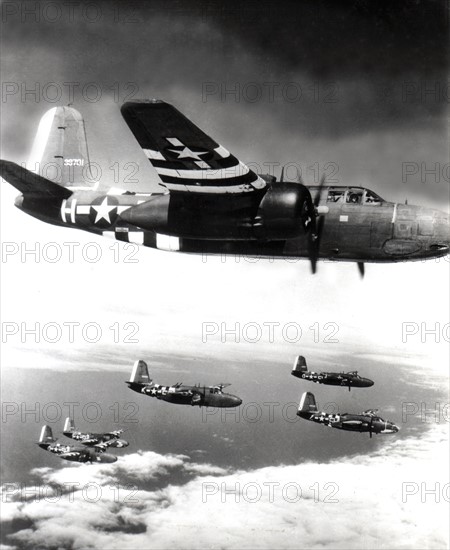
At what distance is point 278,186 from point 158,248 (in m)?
2.70

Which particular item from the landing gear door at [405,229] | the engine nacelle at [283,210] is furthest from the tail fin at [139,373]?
the landing gear door at [405,229]

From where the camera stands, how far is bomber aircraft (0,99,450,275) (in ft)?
24.8

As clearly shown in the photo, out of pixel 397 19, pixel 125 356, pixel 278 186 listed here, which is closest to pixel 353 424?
pixel 125 356

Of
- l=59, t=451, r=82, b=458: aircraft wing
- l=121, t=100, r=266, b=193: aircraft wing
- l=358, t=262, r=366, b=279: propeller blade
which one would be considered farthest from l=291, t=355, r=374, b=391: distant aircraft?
l=59, t=451, r=82, b=458: aircraft wing

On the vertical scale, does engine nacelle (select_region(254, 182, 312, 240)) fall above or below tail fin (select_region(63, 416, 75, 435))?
above

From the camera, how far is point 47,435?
1352 centimetres

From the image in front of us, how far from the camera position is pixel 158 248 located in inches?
383

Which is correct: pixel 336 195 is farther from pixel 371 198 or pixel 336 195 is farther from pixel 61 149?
pixel 61 149

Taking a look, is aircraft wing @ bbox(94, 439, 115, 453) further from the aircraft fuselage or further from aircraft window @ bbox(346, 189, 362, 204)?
aircraft window @ bbox(346, 189, 362, 204)

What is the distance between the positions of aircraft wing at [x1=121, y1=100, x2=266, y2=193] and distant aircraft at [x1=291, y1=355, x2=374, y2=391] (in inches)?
213

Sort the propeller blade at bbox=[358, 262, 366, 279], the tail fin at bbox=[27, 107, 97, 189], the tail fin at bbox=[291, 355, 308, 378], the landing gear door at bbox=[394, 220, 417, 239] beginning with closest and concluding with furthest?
the landing gear door at bbox=[394, 220, 417, 239] → the propeller blade at bbox=[358, 262, 366, 279] → the tail fin at bbox=[27, 107, 97, 189] → the tail fin at bbox=[291, 355, 308, 378]

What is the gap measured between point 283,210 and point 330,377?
6871 millimetres

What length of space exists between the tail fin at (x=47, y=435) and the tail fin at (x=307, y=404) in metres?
5.71

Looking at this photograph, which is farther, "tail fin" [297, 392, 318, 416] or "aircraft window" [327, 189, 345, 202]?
"tail fin" [297, 392, 318, 416]
